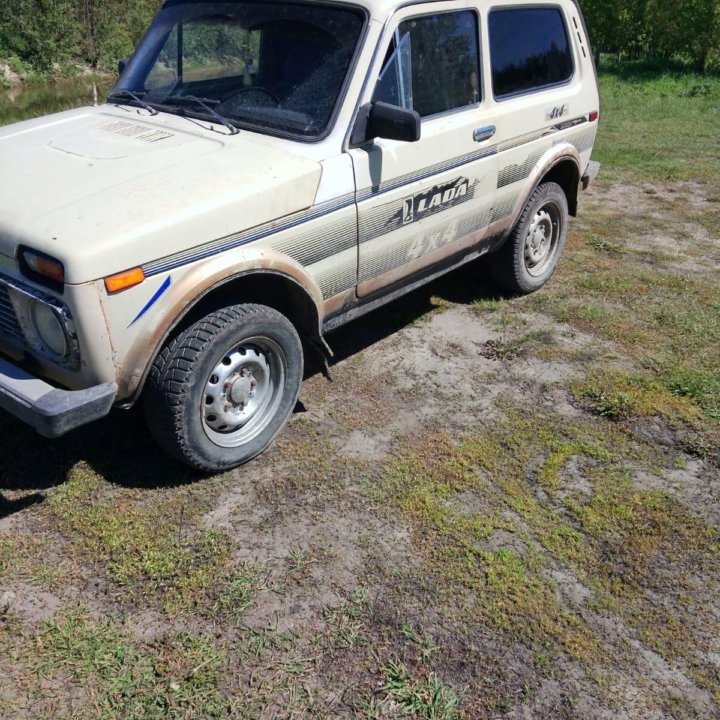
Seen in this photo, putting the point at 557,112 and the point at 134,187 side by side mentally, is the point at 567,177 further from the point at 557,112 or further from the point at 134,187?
the point at 134,187

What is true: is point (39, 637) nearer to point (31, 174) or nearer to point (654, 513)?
point (31, 174)

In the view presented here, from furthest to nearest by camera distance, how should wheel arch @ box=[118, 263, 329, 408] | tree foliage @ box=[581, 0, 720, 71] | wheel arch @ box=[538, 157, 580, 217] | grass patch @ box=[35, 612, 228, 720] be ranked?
tree foliage @ box=[581, 0, 720, 71]
wheel arch @ box=[538, 157, 580, 217]
wheel arch @ box=[118, 263, 329, 408]
grass patch @ box=[35, 612, 228, 720]

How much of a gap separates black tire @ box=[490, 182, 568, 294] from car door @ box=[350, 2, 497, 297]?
27.4 inches

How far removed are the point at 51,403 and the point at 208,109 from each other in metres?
1.88

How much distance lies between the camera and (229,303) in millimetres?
3646

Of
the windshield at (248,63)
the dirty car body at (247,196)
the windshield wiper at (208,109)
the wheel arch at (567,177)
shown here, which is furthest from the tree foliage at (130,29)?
the windshield wiper at (208,109)

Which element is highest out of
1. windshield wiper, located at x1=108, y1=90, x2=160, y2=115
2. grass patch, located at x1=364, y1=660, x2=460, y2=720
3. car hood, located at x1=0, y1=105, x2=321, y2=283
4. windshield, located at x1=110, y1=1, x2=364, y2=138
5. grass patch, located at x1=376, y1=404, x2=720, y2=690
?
windshield, located at x1=110, y1=1, x2=364, y2=138

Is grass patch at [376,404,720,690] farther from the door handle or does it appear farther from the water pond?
the water pond

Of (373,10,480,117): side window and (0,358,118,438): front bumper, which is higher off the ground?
(373,10,480,117): side window

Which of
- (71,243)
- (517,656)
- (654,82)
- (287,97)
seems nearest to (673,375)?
(517,656)

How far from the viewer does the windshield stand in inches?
155

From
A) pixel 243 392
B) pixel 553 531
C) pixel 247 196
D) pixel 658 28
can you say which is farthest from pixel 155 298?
pixel 658 28

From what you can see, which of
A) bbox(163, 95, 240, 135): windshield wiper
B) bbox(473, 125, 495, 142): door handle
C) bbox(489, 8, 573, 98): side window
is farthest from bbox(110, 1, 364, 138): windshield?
bbox(489, 8, 573, 98): side window

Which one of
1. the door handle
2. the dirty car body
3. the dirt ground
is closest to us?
the dirt ground
